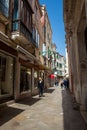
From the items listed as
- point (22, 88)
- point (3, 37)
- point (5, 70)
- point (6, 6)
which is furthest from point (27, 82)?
point (3, 37)

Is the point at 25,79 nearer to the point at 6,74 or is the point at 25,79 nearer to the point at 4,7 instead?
the point at 6,74

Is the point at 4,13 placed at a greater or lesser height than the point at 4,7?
lesser

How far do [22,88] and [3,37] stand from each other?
6.98 m

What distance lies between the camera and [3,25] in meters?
10.8

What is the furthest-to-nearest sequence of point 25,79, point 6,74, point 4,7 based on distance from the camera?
1. point 25,79
2. point 6,74
3. point 4,7

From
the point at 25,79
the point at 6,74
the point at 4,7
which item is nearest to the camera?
the point at 4,7

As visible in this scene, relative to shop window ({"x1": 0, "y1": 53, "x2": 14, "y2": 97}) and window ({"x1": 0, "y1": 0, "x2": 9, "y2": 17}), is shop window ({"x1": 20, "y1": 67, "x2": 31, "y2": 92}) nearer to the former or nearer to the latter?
shop window ({"x1": 0, "y1": 53, "x2": 14, "y2": 97})

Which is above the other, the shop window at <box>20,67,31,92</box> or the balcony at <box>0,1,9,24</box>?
the balcony at <box>0,1,9,24</box>

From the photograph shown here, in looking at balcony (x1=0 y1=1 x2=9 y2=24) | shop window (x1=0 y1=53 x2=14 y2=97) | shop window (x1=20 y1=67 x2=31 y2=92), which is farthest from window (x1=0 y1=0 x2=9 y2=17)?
shop window (x1=20 y1=67 x2=31 y2=92)

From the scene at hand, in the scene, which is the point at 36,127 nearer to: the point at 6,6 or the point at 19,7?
the point at 6,6

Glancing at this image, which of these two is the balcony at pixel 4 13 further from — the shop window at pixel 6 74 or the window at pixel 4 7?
the shop window at pixel 6 74

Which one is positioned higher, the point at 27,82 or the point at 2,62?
the point at 2,62

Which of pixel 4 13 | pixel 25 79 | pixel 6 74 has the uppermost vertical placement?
pixel 4 13

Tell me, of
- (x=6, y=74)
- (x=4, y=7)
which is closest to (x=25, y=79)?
(x=6, y=74)
